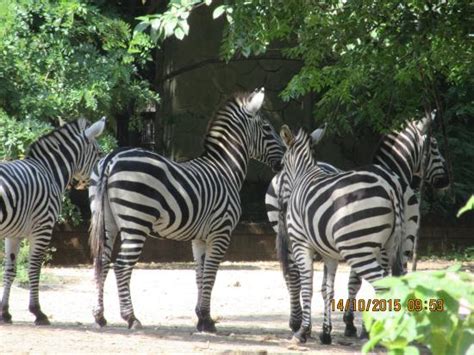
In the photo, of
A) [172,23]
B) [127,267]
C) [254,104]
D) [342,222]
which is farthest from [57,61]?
[342,222]

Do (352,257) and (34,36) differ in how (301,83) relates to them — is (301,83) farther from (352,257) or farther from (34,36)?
(34,36)

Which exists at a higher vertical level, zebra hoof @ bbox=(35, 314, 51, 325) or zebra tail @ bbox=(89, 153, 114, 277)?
zebra tail @ bbox=(89, 153, 114, 277)

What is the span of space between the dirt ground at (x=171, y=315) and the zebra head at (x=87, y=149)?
1.59m

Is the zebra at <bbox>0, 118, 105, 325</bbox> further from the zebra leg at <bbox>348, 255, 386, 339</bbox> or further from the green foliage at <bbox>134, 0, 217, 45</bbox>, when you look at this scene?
the zebra leg at <bbox>348, 255, 386, 339</bbox>

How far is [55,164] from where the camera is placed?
31.8 feet

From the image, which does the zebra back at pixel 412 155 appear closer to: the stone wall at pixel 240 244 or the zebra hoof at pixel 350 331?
the zebra hoof at pixel 350 331

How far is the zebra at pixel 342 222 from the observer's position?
24.5 feet

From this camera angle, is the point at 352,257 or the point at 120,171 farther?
the point at 120,171

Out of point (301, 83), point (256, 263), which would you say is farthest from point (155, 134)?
point (301, 83)

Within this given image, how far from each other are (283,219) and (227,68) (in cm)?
994

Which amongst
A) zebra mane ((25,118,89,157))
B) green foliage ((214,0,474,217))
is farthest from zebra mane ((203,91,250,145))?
zebra mane ((25,118,89,157))

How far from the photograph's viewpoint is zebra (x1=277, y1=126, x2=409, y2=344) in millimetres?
7453

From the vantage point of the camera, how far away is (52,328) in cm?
837

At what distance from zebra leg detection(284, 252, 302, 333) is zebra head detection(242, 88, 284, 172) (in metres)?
1.33
